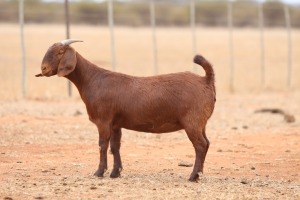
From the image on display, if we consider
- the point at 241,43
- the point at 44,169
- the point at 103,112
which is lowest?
the point at 241,43

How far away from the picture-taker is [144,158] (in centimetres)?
1246

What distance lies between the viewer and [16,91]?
22.3 metres

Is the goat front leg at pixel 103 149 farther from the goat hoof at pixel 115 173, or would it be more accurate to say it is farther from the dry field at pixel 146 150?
the dry field at pixel 146 150

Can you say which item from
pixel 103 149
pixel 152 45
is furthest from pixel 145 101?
pixel 152 45

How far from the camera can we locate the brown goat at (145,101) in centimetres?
1012

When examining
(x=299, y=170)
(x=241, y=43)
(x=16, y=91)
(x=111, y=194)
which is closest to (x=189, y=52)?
(x=241, y=43)

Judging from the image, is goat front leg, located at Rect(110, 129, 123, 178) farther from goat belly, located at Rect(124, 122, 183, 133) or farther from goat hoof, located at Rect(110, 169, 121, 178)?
goat belly, located at Rect(124, 122, 183, 133)

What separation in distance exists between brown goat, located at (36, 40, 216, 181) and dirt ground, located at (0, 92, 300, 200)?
1.98ft

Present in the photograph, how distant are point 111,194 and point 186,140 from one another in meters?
5.98

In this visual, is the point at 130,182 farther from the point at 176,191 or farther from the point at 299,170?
the point at 299,170

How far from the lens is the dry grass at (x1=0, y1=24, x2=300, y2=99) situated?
27.2 metres

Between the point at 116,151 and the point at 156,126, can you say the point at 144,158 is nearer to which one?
the point at 116,151

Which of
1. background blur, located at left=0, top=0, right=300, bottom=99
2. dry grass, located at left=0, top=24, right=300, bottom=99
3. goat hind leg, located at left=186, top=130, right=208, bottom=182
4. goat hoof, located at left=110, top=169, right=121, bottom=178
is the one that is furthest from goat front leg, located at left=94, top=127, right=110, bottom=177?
dry grass, located at left=0, top=24, right=300, bottom=99

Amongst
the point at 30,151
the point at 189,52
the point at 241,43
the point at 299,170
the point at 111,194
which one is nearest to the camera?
the point at 111,194
